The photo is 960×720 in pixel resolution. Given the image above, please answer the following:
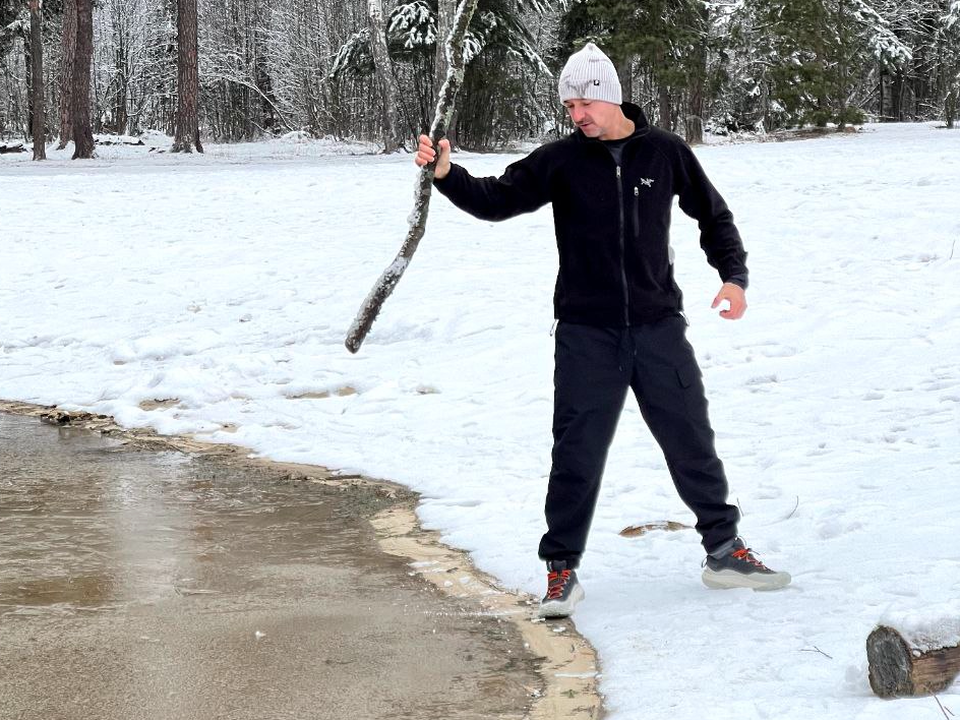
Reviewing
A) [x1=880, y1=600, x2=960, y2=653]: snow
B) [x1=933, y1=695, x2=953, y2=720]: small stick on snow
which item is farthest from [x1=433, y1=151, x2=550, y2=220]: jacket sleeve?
[x1=933, y1=695, x2=953, y2=720]: small stick on snow

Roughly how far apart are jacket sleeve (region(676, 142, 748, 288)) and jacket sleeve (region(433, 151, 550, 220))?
0.48 metres

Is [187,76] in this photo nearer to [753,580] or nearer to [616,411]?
[616,411]

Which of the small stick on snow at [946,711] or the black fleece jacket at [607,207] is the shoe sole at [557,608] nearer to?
the black fleece jacket at [607,207]

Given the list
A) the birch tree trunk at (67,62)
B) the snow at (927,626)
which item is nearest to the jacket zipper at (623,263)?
the snow at (927,626)

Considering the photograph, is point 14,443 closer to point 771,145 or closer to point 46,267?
point 46,267

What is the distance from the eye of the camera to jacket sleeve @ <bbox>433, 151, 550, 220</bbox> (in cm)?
439

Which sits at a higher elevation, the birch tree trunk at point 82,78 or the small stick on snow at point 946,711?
the birch tree trunk at point 82,78

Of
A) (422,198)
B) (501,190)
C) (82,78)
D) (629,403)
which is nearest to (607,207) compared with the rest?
(501,190)

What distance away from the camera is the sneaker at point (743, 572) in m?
4.38

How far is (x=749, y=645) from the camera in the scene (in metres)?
3.85

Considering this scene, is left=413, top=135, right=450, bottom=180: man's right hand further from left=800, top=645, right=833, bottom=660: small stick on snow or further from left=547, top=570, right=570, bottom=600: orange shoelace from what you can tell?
left=800, top=645, right=833, bottom=660: small stick on snow

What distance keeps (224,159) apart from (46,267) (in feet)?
32.9

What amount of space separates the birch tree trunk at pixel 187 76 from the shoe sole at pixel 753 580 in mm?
21985

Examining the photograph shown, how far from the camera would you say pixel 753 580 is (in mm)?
4383
